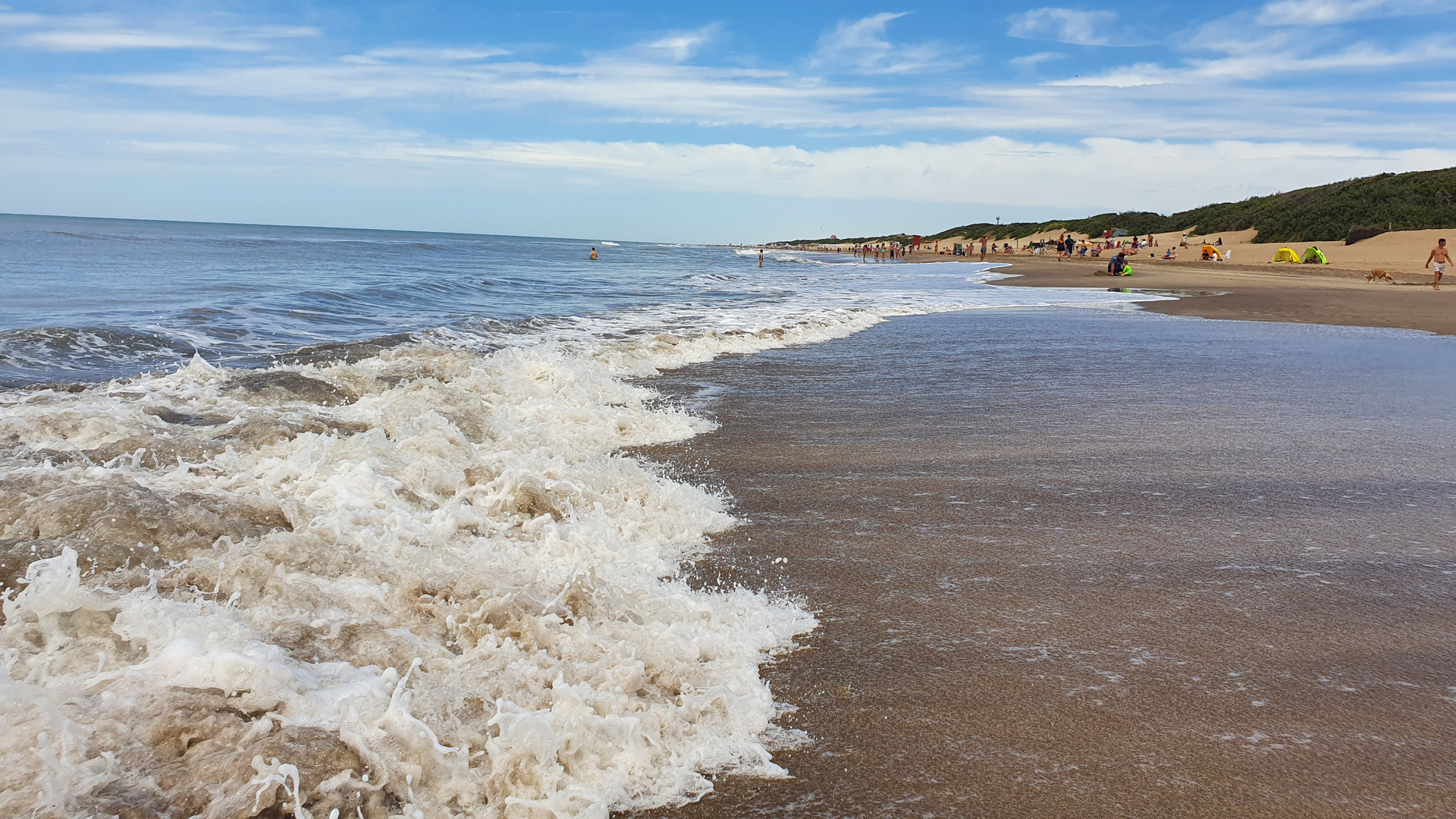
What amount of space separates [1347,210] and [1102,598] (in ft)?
169

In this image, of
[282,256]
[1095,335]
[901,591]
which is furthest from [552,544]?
[282,256]

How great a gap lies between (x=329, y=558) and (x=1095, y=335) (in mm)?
13562

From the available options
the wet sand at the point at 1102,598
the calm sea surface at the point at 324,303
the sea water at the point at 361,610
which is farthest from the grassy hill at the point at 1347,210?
the sea water at the point at 361,610

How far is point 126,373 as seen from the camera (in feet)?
31.2

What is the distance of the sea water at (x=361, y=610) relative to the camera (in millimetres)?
2270

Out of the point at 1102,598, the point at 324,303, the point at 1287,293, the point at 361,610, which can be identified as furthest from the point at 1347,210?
the point at 361,610

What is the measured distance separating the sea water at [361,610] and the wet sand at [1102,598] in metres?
0.31

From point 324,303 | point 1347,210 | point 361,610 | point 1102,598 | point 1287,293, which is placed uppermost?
point 1347,210

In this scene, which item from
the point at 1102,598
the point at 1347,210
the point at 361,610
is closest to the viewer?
the point at 361,610

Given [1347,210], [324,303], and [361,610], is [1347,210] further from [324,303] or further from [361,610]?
[361,610]

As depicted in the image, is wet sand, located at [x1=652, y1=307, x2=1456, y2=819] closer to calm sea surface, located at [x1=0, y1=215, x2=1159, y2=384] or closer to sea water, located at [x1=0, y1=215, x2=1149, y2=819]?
sea water, located at [x1=0, y1=215, x2=1149, y2=819]

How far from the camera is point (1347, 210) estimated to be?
144ft

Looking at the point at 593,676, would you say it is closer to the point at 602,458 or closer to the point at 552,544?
the point at 552,544

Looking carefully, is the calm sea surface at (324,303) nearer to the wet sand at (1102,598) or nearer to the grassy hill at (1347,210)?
the wet sand at (1102,598)
